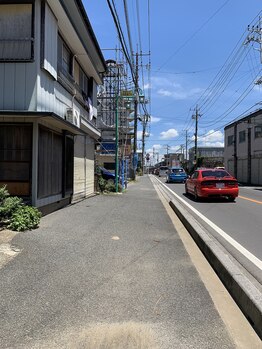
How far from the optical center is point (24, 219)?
27.7 ft

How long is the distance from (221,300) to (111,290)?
4.57 ft

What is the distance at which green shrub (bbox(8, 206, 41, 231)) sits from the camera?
820 centimetres

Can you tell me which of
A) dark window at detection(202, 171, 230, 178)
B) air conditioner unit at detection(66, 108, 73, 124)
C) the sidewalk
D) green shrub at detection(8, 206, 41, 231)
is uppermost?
air conditioner unit at detection(66, 108, 73, 124)

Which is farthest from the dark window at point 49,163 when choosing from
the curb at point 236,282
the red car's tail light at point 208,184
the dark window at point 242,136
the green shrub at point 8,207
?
the dark window at point 242,136

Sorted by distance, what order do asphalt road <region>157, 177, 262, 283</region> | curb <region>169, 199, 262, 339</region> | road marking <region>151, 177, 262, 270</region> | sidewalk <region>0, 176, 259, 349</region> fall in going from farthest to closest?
asphalt road <region>157, 177, 262, 283</region>, road marking <region>151, 177, 262, 270</region>, curb <region>169, 199, 262, 339</region>, sidewalk <region>0, 176, 259, 349</region>

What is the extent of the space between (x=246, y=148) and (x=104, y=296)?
Answer: 44.1 metres

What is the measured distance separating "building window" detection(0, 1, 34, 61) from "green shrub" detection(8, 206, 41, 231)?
3650 mm

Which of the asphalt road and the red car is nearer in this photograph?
the asphalt road

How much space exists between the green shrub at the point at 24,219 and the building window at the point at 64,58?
4.92m

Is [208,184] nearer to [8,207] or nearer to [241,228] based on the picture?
[241,228]

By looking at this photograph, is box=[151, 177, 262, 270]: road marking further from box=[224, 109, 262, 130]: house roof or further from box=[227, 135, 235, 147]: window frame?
Result: box=[227, 135, 235, 147]: window frame

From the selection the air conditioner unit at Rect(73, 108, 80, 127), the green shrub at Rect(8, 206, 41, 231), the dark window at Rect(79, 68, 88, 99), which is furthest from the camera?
the dark window at Rect(79, 68, 88, 99)

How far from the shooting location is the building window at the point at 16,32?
31.3 ft

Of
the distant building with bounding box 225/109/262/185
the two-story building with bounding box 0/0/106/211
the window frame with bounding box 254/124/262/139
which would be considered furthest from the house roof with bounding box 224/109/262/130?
the two-story building with bounding box 0/0/106/211
